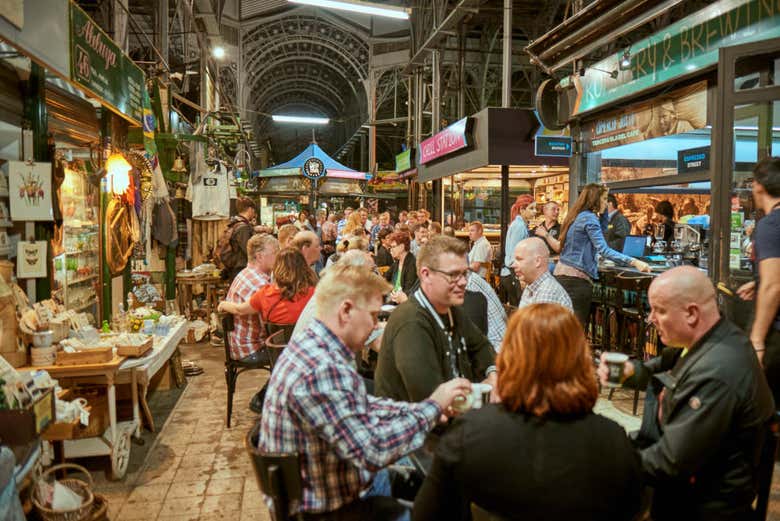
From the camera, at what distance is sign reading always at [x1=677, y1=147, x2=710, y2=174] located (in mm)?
7432

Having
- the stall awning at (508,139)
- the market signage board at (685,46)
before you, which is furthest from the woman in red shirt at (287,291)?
the stall awning at (508,139)

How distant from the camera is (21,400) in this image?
297cm

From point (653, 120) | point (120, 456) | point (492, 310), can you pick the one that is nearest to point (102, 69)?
point (120, 456)

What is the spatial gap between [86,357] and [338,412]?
2.94 metres

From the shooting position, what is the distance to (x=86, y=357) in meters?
3.97

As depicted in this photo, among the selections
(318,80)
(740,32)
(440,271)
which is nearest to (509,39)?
(740,32)

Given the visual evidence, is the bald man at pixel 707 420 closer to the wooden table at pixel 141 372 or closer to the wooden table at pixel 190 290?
the wooden table at pixel 141 372

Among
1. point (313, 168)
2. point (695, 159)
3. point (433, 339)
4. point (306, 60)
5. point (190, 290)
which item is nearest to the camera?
point (433, 339)

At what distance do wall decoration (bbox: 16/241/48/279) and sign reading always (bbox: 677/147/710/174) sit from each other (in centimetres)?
710

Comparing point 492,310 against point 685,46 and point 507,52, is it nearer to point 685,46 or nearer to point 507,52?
point 685,46

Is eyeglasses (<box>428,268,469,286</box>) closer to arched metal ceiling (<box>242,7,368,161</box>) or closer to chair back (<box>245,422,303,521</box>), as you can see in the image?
chair back (<box>245,422,303,521</box>)

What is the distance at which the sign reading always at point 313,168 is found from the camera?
16156 mm

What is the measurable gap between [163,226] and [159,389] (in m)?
3.47

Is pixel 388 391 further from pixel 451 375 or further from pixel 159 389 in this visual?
pixel 159 389
